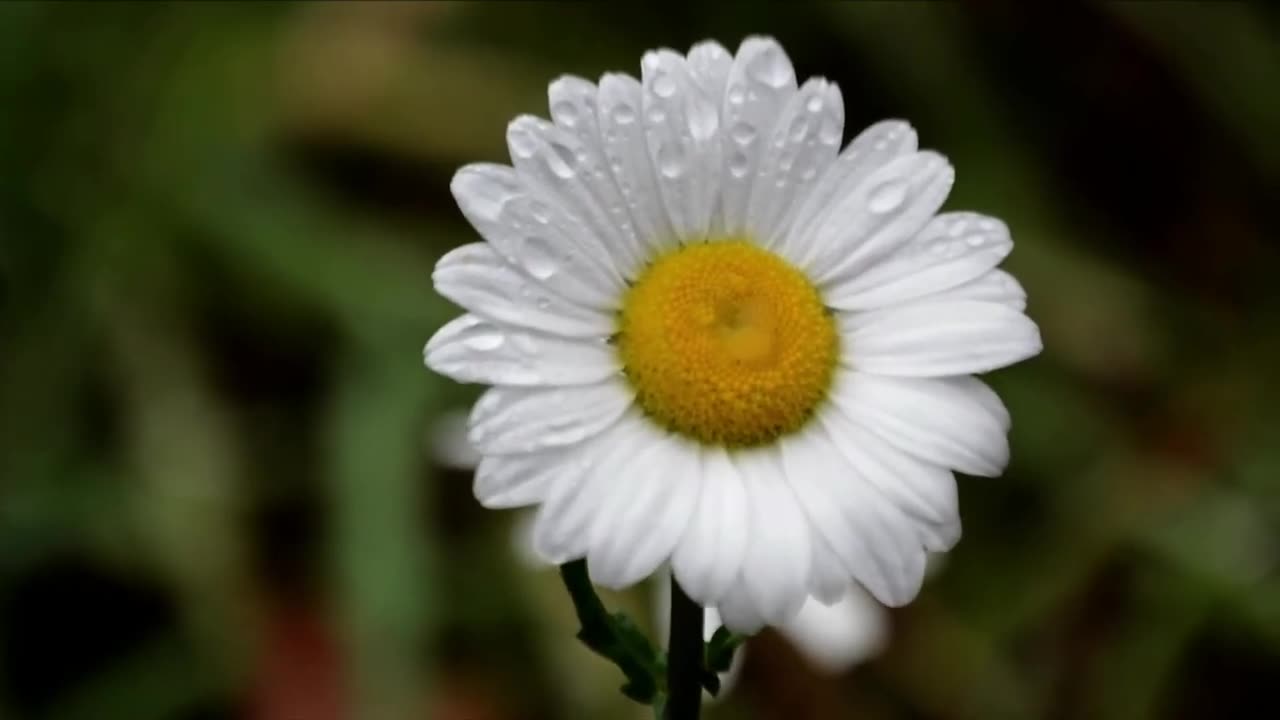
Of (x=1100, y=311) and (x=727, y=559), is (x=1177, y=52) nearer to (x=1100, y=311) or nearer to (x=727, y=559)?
(x=1100, y=311)

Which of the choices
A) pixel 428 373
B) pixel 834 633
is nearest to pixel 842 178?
pixel 834 633

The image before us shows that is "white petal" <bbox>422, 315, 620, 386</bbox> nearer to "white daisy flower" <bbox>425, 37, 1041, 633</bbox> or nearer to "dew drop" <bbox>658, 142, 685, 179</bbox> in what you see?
"white daisy flower" <bbox>425, 37, 1041, 633</bbox>

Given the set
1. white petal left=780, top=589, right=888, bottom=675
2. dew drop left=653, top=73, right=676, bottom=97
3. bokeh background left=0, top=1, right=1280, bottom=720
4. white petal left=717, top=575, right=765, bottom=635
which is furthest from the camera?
bokeh background left=0, top=1, right=1280, bottom=720

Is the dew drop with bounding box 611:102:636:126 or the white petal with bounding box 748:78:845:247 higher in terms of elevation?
the dew drop with bounding box 611:102:636:126

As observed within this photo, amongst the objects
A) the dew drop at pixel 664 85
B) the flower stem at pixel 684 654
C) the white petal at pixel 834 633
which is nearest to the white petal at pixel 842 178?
the dew drop at pixel 664 85

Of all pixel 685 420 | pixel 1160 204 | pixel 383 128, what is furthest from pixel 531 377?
pixel 1160 204

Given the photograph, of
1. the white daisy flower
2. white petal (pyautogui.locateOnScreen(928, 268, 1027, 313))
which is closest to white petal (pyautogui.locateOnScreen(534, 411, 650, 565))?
the white daisy flower

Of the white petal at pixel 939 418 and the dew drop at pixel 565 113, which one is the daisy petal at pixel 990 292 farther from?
the dew drop at pixel 565 113
